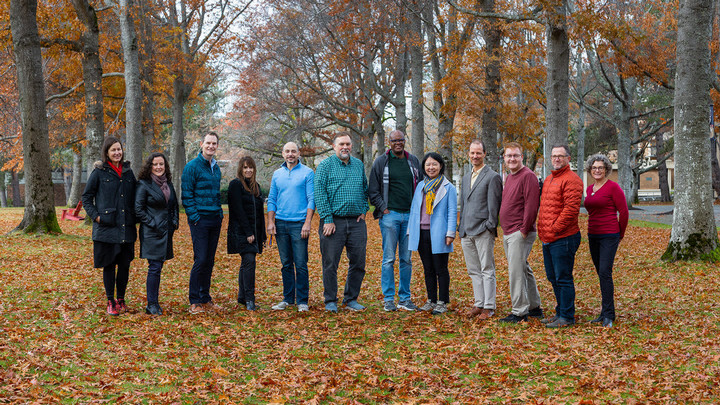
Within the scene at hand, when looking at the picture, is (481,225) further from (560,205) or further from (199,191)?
(199,191)

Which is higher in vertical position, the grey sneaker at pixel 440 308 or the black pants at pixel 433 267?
the black pants at pixel 433 267

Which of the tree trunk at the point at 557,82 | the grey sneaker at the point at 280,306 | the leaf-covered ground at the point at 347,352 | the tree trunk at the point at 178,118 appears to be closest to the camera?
the leaf-covered ground at the point at 347,352

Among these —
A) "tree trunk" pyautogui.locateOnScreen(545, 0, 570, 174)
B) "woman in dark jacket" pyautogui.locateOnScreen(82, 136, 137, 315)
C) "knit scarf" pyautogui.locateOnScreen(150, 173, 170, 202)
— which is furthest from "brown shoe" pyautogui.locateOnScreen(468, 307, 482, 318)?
"tree trunk" pyautogui.locateOnScreen(545, 0, 570, 174)

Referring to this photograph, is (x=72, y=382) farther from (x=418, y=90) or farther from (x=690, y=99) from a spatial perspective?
(x=418, y=90)

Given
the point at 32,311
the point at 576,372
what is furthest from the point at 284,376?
the point at 32,311

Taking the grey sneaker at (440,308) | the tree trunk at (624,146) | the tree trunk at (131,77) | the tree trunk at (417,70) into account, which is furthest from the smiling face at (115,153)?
the tree trunk at (624,146)

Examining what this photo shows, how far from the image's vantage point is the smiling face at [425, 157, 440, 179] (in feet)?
23.5

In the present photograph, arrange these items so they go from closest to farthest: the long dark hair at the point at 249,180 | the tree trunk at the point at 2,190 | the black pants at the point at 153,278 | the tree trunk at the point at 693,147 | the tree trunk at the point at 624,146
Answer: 1. the black pants at the point at 153,278
2. the long dark hair at the point at 249,180
3. the tree trunk at the point at 693,147
4. the tree trunk at the point at 624,146
5. the tree trunk at the point at 2,190

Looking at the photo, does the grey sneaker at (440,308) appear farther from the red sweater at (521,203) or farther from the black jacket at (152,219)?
the black jacket at (152,219)

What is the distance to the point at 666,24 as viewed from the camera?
22500 millimetres

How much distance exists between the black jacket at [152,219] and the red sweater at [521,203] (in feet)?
12.0

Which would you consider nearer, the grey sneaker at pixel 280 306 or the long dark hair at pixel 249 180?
the long dark hair at pixel 249 180

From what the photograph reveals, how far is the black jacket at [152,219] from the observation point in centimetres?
674

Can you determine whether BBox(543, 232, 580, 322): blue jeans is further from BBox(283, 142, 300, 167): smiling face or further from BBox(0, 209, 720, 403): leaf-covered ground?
BBox(283, 142, 300, 167): smiling face
